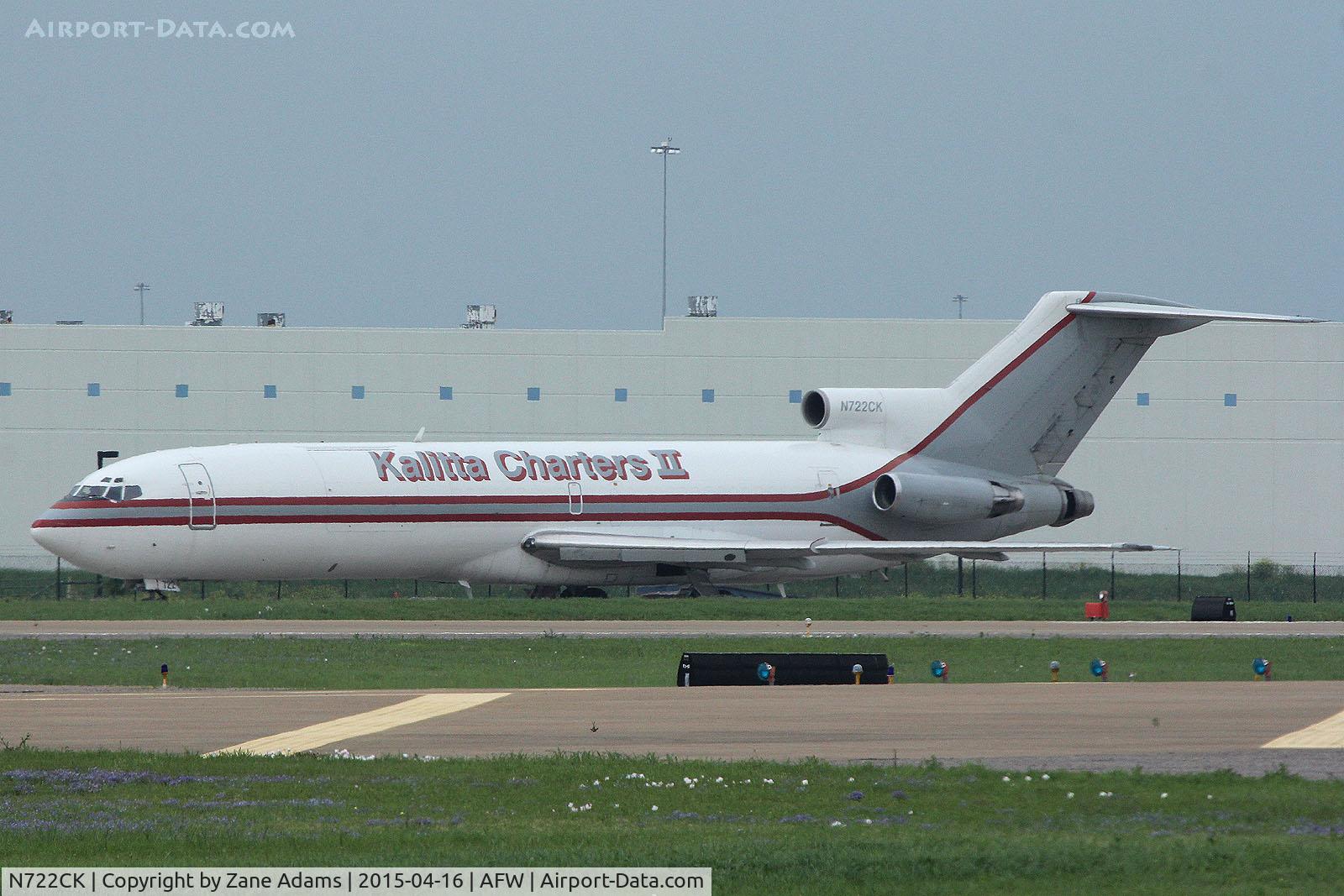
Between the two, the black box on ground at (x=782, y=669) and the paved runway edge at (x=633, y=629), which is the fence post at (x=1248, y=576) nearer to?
the paved runway edge at (x=633, y=629)

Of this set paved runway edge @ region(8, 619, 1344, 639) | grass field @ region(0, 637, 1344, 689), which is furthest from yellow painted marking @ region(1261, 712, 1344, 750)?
paved runway edge @ region(8, 619, 1344, 639)

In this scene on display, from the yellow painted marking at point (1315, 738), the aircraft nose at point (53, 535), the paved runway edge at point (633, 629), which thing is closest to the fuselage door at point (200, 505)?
the aircraft nose at point (53, 535)

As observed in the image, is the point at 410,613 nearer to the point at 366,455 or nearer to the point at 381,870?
the point at 366,455

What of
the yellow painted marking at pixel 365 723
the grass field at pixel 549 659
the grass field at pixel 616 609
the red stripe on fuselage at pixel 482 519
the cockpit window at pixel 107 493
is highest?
the cockpit window at pixel 107 493

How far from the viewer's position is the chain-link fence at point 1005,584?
4969 centimetres

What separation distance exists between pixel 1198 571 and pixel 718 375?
17.4 m

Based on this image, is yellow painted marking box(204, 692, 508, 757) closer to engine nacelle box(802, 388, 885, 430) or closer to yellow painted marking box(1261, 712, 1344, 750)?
yellow painted marking box(1261, 712, 1344, 750)

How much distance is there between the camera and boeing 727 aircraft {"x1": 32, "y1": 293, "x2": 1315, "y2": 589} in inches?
1580

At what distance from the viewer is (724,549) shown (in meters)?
43.7

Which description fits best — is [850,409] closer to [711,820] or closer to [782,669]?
[782,669]

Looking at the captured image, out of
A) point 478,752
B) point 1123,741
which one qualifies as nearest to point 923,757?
point 1123,741

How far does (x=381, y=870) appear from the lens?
10914mm

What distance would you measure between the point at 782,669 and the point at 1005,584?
32.5 meters

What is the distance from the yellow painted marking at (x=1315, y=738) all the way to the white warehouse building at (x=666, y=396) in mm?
42460
